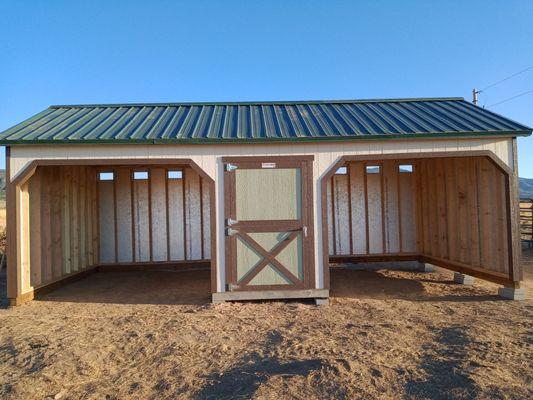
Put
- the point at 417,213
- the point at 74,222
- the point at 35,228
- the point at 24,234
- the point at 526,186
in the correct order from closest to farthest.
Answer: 1. the point at 24,234
2. the point at 35,228
3. the point at 74,222
4. the point at 417,213
5. the point at 526,186

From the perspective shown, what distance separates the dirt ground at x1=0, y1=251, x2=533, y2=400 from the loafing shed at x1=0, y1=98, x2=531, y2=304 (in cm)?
77

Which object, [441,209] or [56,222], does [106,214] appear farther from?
[441,209]

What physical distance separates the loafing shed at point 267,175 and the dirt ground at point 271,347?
30.2 inches

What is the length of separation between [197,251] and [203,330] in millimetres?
5101

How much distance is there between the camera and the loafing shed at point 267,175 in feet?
22.3

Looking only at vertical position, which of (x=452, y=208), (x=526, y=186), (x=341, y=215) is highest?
(x=526, y=186)

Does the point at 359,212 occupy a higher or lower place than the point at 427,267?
higher

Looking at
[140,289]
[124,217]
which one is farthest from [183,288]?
[124,217]

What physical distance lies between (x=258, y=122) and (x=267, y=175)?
154 centimetres

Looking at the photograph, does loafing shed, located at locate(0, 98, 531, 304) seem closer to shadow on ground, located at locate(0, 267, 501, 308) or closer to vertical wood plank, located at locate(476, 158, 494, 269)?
vertical wood plank, located at locate(476, 158, 494, 269)

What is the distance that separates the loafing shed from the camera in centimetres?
680

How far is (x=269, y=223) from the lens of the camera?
6816 mm

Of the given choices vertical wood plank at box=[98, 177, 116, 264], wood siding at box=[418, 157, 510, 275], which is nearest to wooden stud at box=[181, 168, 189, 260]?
vertical wood plank at box=[98, 177, 116, 264]

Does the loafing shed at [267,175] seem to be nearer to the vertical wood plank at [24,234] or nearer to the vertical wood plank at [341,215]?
the vertical wood plank at [24,234]
